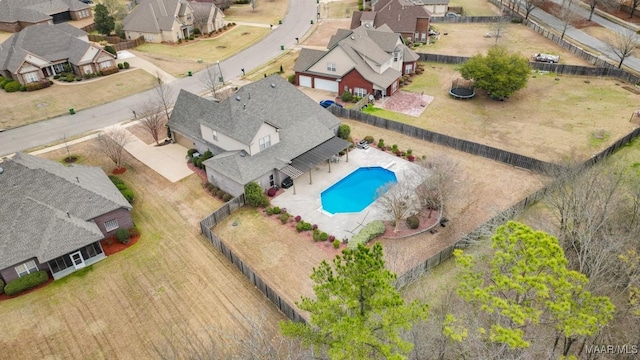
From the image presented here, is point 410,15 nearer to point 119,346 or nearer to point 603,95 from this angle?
point 603,95

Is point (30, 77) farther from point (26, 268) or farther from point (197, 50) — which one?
point (26, 268)

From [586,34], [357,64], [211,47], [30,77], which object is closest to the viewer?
[357,64]

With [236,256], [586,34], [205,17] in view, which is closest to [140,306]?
[236,256]

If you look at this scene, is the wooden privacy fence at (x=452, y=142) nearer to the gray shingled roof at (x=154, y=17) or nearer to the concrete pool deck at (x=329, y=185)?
the concrete pool deck at (x=329, y=185)

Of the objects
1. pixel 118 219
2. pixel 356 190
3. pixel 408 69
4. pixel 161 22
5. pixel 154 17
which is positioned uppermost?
pixel 154 17

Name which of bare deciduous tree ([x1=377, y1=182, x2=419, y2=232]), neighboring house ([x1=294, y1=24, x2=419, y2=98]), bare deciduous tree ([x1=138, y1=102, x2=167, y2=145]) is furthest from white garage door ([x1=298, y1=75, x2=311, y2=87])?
bare deciduous tree ([x1=377, y1=182, x2=419, y2=232])

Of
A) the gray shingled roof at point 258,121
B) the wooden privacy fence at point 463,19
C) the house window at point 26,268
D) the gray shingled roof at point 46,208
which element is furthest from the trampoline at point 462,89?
the house window at point 26,268

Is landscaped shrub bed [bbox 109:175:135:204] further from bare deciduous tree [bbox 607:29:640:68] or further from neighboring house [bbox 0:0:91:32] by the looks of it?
bare deciduous tree [bbox 607:29:640:68]
